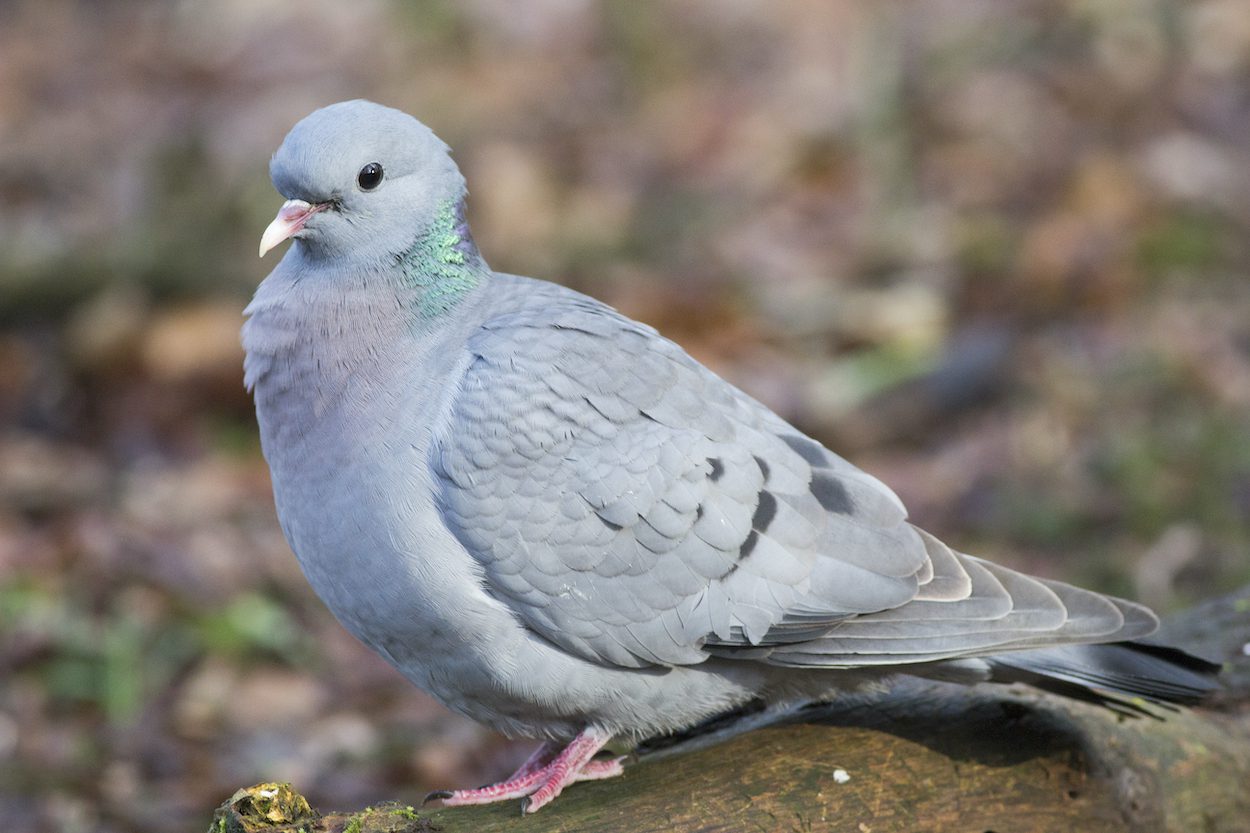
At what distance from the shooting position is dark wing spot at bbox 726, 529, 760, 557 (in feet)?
11.6

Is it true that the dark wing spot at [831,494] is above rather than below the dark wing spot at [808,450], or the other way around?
below

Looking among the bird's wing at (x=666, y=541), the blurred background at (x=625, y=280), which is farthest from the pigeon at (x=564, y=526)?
the blurred background at (x=625, y=280)

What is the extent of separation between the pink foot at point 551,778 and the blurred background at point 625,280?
153cm

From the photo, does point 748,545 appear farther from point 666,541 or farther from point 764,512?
point 666,541

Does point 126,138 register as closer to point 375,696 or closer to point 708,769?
point 375,696

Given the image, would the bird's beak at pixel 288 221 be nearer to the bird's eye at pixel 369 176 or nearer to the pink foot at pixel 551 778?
the bird's eye at pixel 369 176

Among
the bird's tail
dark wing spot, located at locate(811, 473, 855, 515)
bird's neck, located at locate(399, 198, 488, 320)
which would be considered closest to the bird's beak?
bird's neck, located at locate(399, 198, 488, 320)

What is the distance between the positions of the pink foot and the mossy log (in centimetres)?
4

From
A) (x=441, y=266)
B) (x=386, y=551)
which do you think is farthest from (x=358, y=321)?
(x=386, y=551)

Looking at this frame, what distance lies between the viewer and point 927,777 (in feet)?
11.5

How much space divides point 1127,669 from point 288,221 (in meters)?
2.48

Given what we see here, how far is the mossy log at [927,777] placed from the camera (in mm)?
3316

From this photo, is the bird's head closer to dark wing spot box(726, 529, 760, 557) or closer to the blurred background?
dark wing spot box(726, 529, 760, 557)

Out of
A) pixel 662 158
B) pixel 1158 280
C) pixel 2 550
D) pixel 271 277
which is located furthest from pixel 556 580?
pixel 662 158
